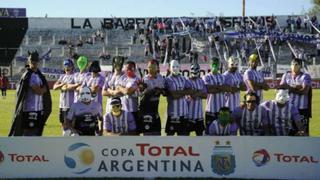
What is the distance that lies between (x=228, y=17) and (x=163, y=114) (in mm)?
31214

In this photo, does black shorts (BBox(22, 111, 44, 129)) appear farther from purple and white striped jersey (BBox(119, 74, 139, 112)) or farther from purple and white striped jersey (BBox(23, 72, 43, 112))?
purple and white striped jersey (BBox(119, 74, 139, 112))

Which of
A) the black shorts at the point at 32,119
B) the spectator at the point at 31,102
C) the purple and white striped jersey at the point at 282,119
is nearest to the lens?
the purple and white striped jersey at the point at 282,119

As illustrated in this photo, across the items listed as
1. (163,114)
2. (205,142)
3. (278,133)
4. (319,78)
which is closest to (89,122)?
(205,142)

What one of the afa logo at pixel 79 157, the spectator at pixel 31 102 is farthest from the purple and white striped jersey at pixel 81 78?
the afa logo at pixel 79 157

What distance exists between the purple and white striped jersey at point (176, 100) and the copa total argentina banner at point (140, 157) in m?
1.53

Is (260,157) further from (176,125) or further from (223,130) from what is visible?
(176,125)

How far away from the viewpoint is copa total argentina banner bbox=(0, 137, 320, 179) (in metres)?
7.78

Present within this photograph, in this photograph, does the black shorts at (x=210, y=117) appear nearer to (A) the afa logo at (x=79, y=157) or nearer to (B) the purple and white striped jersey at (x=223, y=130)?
(B) the purple and white striped jersey at (x=223, y=130)

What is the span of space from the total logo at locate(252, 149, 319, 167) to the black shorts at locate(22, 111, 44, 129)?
3.75 m

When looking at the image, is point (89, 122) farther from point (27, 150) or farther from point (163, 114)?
point (163, 114)

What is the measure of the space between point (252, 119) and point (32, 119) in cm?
366

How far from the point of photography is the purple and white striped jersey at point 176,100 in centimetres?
929

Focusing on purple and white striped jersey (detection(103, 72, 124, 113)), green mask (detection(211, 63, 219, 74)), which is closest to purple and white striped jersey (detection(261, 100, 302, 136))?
green mask (detection(211, 63, 219, 74))

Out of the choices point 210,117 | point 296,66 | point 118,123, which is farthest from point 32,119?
point 296,66
